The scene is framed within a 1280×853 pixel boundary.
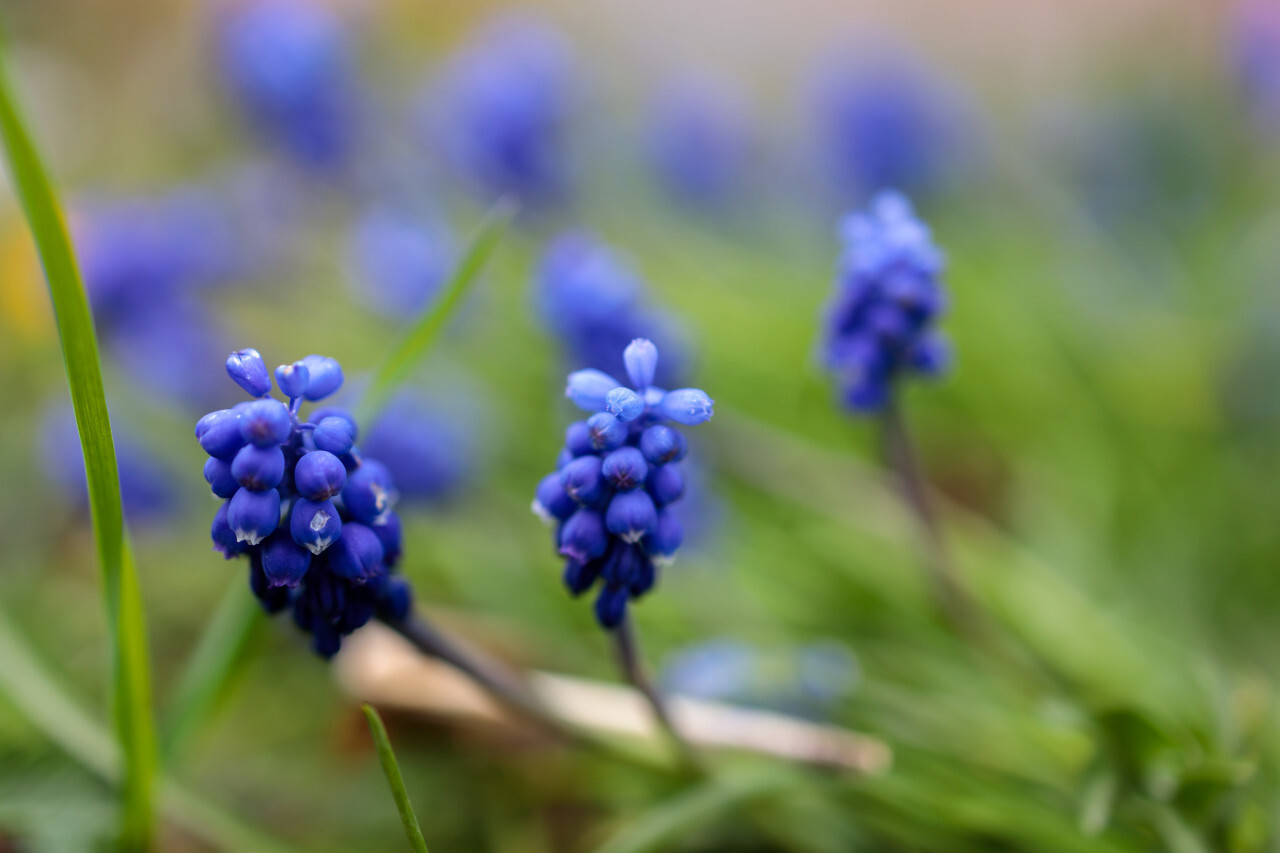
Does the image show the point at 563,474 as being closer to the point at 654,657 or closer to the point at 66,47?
the point at 654,657

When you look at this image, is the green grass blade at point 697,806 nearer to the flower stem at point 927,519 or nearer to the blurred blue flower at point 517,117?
the flower stem at point 927,519

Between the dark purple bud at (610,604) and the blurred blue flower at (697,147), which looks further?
the blurred blue flower at (697,147)

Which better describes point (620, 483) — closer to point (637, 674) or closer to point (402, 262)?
point (637, 674)

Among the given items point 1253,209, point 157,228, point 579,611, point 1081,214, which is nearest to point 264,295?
point 157,228

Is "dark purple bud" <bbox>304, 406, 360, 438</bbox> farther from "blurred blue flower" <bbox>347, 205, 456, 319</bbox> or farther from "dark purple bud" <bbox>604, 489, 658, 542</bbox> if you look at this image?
"blurred blue flower" <bbox>347, 205, 456, 319</bbox>

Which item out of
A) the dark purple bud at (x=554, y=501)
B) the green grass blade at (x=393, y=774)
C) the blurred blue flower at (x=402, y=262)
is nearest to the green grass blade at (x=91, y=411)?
the green grass blade at (x=393, y=774)

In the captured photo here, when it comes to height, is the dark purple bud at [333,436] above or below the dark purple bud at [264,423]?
above

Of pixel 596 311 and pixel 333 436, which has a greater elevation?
pixel 596 311

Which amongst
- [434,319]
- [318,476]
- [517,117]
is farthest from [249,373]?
[517,117]

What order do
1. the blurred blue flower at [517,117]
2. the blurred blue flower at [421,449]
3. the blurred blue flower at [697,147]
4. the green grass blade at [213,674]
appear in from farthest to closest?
the blurred blue flower at [697,147] < the blurred blue flower at [517,117] < the blurred blue flower at [421,449] < the green grass blade at [213,674]
